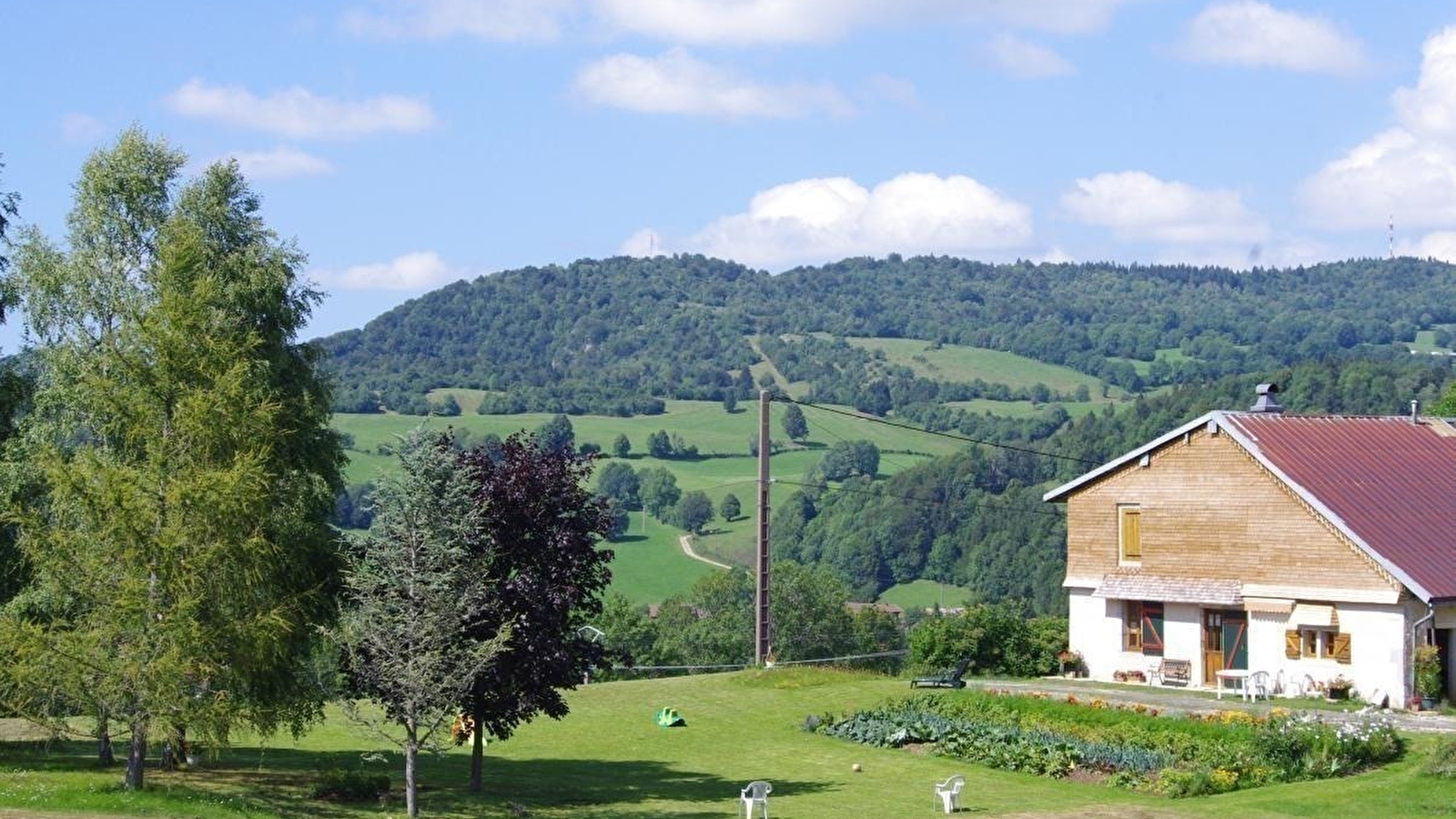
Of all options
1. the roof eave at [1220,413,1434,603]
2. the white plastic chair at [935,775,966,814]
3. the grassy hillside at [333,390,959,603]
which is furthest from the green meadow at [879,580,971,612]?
the white plastic chair at [935,775,966,814]

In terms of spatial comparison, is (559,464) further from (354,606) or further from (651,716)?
(651,716)

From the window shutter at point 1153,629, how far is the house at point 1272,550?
0.04 meters

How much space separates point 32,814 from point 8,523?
771 centimetres

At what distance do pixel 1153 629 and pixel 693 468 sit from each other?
137202 millimetres

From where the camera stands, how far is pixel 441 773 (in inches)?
1379

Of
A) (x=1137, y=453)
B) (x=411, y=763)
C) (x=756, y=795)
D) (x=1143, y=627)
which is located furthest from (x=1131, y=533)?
(x=411, y=763)

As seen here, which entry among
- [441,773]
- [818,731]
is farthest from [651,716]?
[441,773]

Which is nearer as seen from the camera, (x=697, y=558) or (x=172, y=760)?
(x=172, y=760)

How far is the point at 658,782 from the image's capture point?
113 feet

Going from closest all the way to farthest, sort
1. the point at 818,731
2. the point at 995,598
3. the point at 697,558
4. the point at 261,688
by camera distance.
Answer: the point at 261,688, the point at 818,731, the point at 995,598, the point at 697,558

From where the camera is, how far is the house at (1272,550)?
132 feet

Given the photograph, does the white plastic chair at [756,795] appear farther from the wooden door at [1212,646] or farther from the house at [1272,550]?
the wooden door at [1212,646]

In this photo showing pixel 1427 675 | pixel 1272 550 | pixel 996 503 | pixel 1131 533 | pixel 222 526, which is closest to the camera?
pixel 222 526

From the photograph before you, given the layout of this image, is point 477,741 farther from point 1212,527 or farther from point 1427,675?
point 1212,527
